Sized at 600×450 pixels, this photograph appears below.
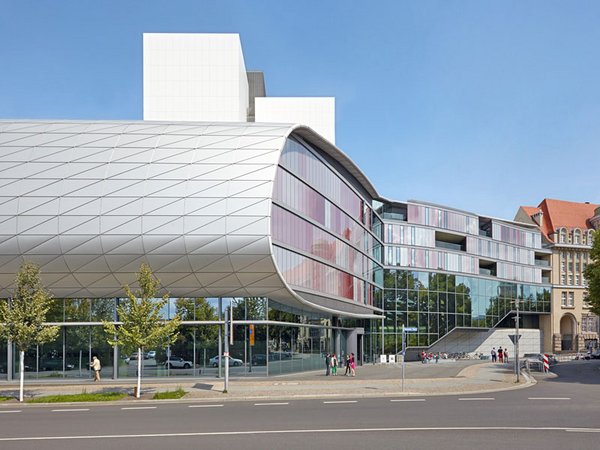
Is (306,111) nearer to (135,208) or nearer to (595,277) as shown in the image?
(595,277)

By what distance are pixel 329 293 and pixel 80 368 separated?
1695 cm

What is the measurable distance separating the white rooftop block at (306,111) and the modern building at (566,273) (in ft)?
154

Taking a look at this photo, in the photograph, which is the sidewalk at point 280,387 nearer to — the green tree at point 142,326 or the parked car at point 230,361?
the parked car at point 230,361

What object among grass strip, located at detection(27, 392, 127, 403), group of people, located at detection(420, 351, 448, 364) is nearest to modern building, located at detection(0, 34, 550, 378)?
grass strip, located at detection(27, 392, 127, 403)

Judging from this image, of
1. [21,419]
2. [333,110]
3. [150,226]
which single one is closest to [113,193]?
[150,226]

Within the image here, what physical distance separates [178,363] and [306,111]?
32.4 meters

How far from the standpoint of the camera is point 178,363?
38094 millimetres

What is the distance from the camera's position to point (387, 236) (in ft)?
228

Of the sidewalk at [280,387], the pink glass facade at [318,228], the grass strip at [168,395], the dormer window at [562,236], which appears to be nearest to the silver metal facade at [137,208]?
the pink glass facade at [318,228]

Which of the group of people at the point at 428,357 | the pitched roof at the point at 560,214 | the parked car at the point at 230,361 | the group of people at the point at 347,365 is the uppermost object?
the pitched roof at the point at 560,214

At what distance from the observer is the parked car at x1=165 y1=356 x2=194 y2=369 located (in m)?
38.0

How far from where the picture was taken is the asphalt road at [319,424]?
1527 centimetres

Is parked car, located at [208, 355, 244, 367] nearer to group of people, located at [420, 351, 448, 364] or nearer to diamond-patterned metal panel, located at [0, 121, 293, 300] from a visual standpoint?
diamond-patterned metal panel, located at [0, 121, 293, 300]

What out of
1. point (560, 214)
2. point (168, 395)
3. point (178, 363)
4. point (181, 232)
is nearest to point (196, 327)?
point (178, 363)
